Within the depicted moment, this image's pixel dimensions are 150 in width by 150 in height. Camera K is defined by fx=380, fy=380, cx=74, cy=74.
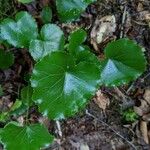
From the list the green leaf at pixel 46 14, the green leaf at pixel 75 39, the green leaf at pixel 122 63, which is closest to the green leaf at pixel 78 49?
the green leaf at pixel 75 39

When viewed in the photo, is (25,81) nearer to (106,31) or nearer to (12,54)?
(12,54)

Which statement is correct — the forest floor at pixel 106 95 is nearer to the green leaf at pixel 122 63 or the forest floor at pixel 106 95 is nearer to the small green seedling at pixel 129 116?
the small green seedling at pixel 129 116

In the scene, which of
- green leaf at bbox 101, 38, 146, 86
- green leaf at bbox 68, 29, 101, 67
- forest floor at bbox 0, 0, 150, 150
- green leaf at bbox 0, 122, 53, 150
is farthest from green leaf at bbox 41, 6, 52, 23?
green leaf at bbox 0, 122, 53, 150

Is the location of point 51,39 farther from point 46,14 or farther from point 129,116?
point 129,116

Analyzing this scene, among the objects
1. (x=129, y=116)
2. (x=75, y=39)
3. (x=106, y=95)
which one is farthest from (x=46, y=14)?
(x=129, y=116)

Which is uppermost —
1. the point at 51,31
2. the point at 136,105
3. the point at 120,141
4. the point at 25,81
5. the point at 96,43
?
the point at 51,31

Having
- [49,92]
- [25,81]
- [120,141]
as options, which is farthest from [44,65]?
[120,141]
